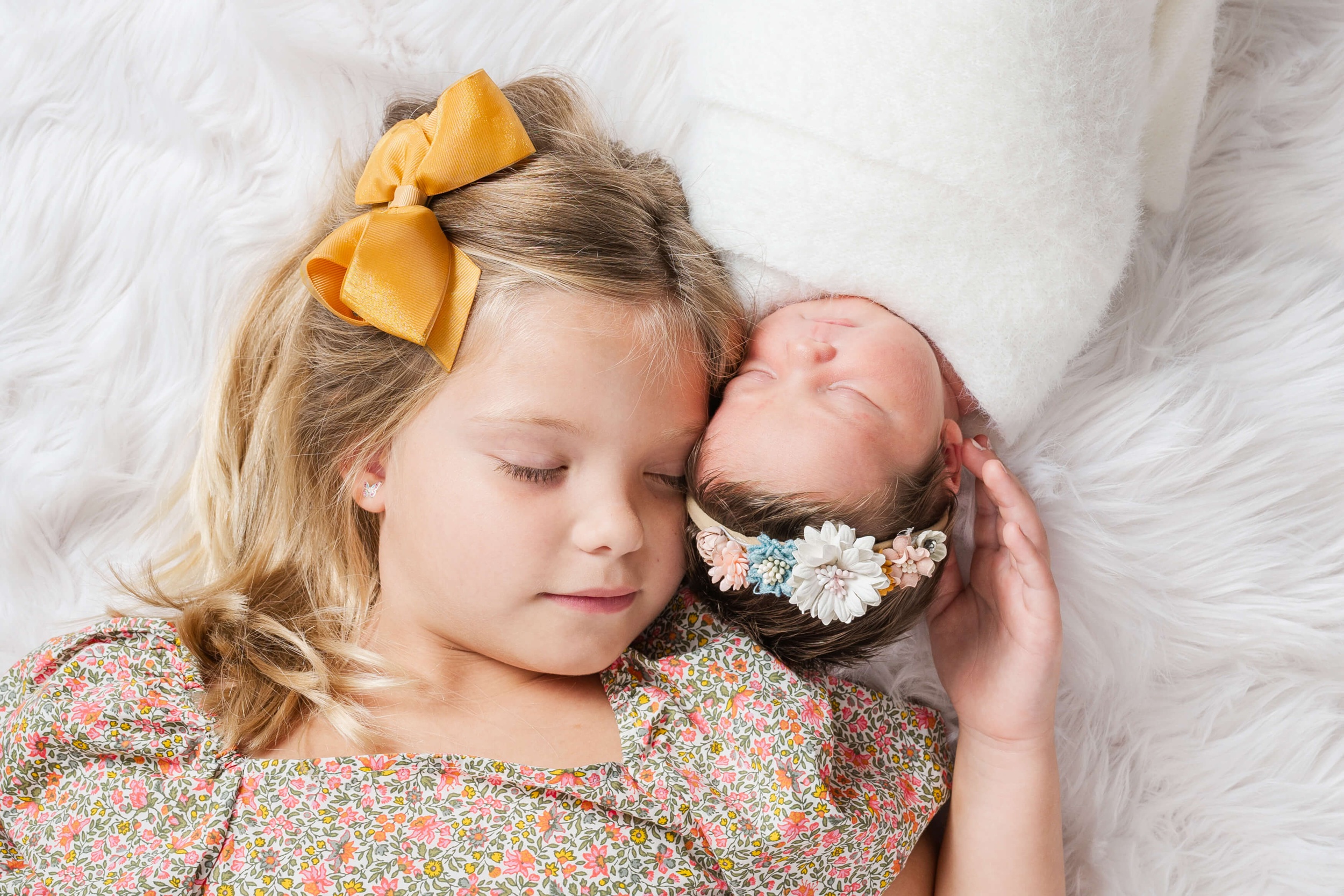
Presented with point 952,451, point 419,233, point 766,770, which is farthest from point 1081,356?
point 419,233

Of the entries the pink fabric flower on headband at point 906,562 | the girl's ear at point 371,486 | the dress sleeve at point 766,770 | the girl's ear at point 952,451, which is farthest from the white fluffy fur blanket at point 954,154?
the girl's ear at point 371,486

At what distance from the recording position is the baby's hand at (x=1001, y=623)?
1.56 metres

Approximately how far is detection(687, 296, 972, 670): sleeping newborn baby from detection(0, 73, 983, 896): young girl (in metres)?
0.09

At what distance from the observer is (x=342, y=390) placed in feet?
5.29

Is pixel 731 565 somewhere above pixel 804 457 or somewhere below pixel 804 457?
below

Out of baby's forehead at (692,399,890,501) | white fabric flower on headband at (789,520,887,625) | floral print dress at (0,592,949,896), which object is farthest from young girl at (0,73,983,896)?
white fabric flower on headband at (789,520,887,625)

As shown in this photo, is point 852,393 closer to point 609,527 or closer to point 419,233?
point 609,527

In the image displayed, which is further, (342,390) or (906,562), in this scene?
(342,390)

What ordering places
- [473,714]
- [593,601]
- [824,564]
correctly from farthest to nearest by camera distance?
[473,714] → [593,601] → [824,564]

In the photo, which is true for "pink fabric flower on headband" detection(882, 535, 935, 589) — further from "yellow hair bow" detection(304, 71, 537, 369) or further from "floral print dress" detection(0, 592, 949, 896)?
"yellow hair bow" detection(304, 71, 537, 369)

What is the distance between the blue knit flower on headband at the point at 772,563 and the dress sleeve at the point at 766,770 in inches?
8.9

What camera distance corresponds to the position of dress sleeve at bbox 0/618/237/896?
149 centimetres

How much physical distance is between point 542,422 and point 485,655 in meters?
0.46

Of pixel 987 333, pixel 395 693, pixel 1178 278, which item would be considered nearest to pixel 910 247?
pixel 987 333
